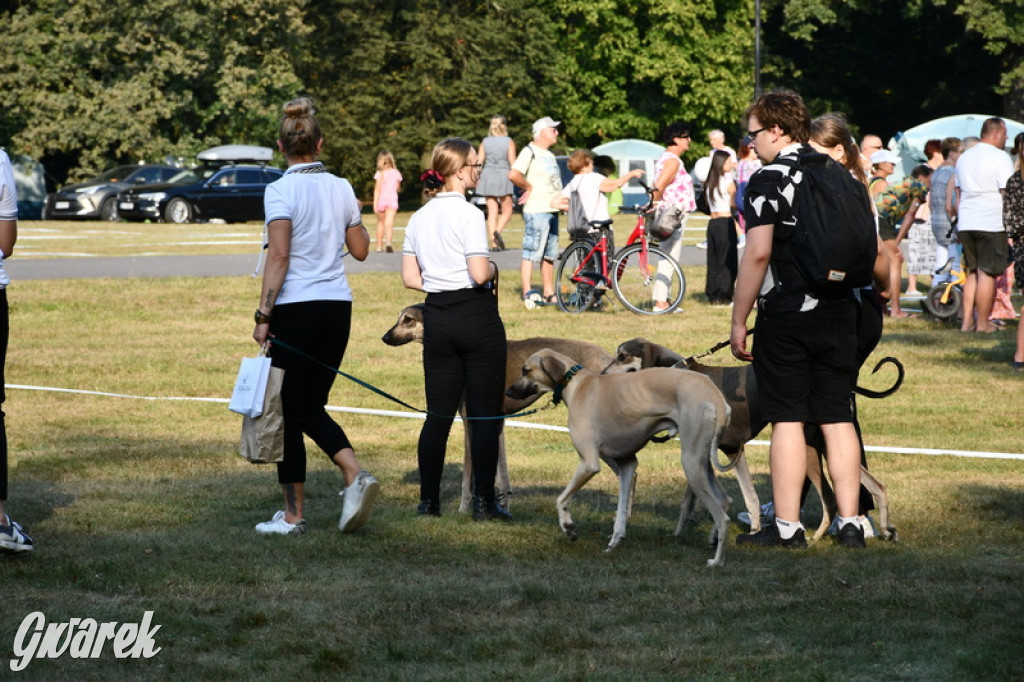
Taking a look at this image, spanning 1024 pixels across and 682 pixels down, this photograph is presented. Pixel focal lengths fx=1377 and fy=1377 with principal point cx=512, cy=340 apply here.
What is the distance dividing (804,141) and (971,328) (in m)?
8.82

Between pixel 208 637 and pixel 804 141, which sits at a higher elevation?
pixel 804 141

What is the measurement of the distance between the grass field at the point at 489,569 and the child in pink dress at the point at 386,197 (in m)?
13.1

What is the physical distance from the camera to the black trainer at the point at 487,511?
6.96 meters

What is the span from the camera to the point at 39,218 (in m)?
41.2

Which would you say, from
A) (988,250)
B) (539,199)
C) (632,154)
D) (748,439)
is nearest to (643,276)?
(539,199)

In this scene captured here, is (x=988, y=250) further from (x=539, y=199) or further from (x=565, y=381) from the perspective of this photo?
(x=565, y=381)

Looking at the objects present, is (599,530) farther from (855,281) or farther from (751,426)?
(855,281)

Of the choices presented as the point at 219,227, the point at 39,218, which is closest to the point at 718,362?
the point at 219,227

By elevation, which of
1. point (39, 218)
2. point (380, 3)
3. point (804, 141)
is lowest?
point (39, 218)

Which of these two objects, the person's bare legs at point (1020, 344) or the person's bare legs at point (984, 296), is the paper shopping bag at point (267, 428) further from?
the person's bare legs at point (984, 296)

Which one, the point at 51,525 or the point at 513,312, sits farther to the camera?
the point at 513,312

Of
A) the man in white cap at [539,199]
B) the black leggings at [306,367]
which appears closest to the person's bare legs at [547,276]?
the man in white cap at [539,199]

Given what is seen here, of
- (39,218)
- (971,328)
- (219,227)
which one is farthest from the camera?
(39,218)

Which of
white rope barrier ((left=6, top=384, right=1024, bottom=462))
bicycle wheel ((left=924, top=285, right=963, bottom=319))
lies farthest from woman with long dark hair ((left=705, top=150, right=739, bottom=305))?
white rope barrier ((left=6, top=384, right=1024, bottom=462))
